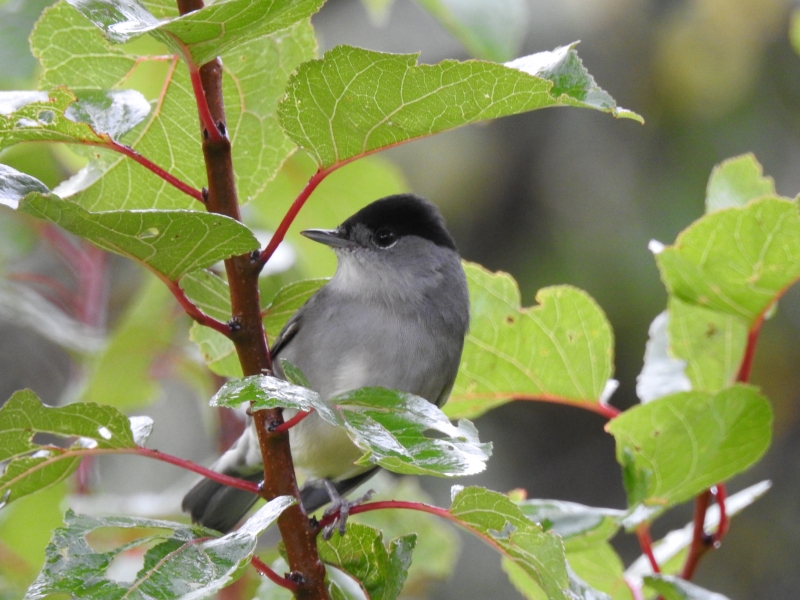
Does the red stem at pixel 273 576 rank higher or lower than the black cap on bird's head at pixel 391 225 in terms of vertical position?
lower

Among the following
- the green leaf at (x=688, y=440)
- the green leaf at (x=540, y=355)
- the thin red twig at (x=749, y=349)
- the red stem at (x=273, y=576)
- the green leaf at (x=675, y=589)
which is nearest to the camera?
the red stem at (x=273, y=576)

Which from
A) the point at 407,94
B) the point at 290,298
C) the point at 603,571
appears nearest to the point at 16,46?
the point at 290,298

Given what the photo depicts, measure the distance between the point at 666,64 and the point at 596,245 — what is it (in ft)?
5.43

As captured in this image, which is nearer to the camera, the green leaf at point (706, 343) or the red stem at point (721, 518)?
the red stem at point (721, 518)

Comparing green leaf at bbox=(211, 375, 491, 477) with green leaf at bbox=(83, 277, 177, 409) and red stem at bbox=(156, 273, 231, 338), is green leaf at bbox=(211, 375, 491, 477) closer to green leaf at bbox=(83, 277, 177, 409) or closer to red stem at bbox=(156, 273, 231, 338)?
red stem at bbox=(156, 273, 231, 338)

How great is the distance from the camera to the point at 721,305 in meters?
1.96

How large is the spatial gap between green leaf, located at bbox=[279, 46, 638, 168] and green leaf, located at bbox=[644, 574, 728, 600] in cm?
96

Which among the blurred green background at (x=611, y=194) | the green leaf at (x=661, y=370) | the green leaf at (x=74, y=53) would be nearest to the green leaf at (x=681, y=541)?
the green leaf at (x=661, y=370)

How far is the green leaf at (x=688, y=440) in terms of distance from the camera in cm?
186

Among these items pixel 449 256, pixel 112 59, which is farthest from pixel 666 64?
pixel 112 59

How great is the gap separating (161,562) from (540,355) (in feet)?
3.58

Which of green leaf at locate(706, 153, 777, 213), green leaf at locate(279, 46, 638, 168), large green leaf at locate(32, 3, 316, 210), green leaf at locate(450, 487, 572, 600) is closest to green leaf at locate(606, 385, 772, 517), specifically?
green leaf at locate(450, 487, 572, 600)

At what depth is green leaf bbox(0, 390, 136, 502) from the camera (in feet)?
4.83

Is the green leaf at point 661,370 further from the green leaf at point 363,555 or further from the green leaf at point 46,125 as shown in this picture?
the green leaf at point 46,125
